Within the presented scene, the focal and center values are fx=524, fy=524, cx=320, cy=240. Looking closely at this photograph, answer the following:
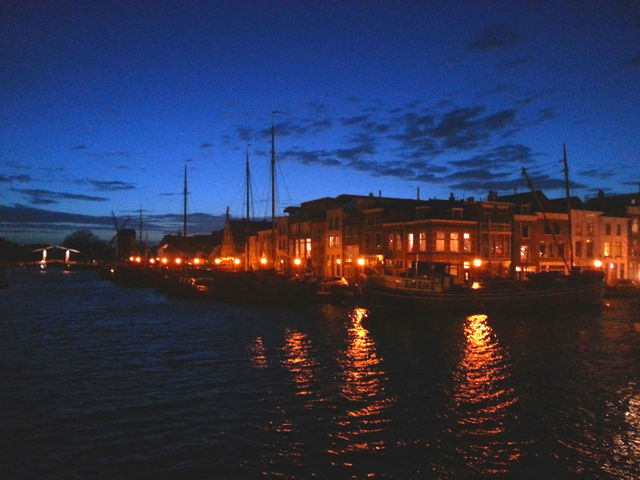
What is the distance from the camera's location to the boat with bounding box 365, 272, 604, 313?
45.1 m

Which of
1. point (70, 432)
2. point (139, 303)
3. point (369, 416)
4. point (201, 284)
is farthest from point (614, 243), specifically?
point (70, 432)

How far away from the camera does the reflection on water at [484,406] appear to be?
13891mm

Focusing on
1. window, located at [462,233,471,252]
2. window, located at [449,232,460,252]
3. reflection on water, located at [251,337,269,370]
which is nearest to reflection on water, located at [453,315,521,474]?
reflection on water, located at [251,337,269,370]

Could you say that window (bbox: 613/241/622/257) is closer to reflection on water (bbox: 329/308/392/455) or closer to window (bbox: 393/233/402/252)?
window (bbox: 393/233/402/252)

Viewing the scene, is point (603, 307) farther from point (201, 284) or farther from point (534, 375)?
point (201, 284)

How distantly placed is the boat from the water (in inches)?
388

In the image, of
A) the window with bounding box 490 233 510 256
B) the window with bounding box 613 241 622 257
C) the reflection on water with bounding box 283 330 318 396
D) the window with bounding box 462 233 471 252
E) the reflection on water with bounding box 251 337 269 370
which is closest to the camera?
the reflection on water with bounding box 283 330 318 396

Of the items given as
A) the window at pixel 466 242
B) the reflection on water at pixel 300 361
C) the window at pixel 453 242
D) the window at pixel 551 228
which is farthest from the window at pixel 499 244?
the reflection on water at pixel 300 361

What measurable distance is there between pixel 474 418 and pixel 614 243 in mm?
64249

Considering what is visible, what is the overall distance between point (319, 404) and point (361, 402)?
59.9 inches

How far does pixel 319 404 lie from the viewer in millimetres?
18203

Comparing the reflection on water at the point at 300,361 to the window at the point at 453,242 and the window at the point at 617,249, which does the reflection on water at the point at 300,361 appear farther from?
the window at the point at 617,249

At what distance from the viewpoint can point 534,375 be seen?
2283cm

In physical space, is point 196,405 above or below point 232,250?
below
